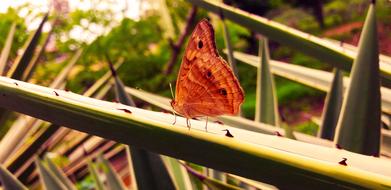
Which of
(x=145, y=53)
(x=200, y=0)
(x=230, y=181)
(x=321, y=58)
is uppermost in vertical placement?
(x=145, y=53)

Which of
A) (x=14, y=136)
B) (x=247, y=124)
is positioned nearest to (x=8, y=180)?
(x=247, y=124)

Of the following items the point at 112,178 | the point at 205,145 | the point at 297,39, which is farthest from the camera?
the point at 112,178

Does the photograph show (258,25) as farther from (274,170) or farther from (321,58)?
(274,170)

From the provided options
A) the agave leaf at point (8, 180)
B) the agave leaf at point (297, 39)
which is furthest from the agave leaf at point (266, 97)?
the agave leaf at point (8, 180)

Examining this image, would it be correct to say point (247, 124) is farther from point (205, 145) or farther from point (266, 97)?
point (205, 145)

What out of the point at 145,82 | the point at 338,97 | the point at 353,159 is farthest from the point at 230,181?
the point at 145,82

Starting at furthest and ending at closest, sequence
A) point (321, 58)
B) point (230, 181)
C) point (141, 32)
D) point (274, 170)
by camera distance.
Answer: point (141, 32)
point (230, 181)
point (321, 58)
point (274, 170)

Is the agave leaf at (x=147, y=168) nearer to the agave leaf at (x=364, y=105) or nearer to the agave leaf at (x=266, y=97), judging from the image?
the agave leaf at (x=364, y=105)
